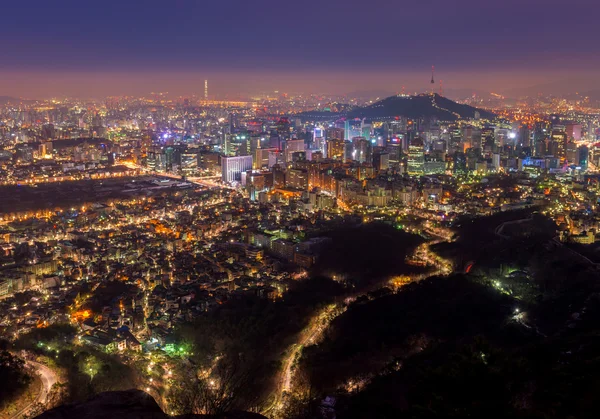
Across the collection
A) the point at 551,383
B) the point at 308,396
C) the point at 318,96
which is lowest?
the point at 308,396

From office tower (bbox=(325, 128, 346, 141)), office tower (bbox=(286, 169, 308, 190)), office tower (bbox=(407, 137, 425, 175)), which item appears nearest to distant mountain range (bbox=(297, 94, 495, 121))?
office tower (bbox=(325, 128, 346, 141))

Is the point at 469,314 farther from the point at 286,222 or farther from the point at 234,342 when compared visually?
the point at 286,222

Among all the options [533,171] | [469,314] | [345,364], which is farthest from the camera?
[533,171]

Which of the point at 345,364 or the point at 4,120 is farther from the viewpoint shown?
the point at 4,120

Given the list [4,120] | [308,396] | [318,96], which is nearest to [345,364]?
[308,396]

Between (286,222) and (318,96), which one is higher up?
(318,96)

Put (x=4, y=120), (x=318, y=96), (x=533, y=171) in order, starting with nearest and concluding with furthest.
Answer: (x=533, y=171) < (x=4, y=120) < (x=318, y=96)

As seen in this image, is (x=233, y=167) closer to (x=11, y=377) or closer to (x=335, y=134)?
(x=335, y=134)

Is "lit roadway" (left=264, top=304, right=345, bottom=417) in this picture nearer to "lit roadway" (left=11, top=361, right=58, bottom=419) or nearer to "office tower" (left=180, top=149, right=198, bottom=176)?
"lit roadway" (left=11, top=361, right=58, bottom=419)
